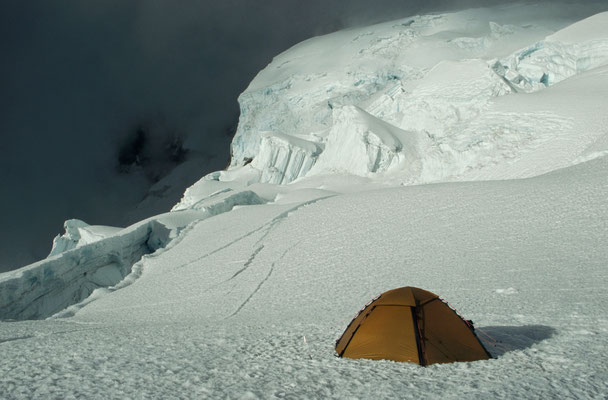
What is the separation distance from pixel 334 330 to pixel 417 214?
8.88 m

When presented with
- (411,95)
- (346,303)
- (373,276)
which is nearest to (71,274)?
(373,276)

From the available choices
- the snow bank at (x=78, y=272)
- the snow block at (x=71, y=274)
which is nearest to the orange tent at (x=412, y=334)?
the snow bank at (x=78, y=272)

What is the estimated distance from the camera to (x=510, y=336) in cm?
560

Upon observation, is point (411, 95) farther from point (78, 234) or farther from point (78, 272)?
point (78, 272)

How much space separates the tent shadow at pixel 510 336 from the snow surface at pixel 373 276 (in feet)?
0.11

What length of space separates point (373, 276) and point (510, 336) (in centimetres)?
465

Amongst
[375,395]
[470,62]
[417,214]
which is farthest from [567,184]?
[470,62]

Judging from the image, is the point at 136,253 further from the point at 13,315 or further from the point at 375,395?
the point at 375,395

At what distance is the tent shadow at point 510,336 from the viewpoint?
523 centimetres

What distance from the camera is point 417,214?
48.1 feet

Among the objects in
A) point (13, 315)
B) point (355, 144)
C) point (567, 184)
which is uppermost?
point (355, 144)

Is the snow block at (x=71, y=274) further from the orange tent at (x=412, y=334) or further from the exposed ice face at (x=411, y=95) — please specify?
the exposed ice face at (x=411, y=95)

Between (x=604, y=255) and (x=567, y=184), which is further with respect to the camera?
(x=567, y=184)

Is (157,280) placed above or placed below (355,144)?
below
